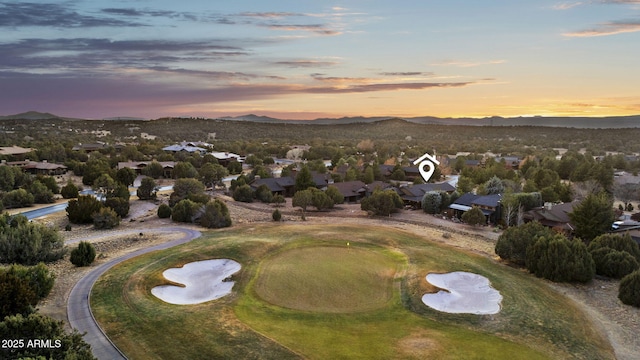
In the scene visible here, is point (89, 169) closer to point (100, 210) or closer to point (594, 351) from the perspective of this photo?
point (100, 210)

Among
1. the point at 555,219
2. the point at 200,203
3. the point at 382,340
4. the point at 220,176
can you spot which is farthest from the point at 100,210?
the point at 555,219

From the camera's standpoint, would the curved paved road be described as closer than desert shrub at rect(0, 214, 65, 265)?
Yes

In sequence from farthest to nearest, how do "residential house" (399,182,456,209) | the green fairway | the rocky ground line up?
"residential house" (399,182,456,209), the green fairway, the rocky ground

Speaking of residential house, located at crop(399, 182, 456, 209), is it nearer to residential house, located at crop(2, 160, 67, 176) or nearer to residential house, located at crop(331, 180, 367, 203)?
residential house, located at crop(331, 180, 367, 203)

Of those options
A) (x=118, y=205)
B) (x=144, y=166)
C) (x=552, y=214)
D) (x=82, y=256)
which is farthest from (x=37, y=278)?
(x=144, y=166)

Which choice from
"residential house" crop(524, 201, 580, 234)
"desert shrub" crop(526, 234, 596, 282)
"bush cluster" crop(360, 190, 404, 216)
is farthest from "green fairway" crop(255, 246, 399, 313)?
"residential house" crop(524, 201, 580, 234)

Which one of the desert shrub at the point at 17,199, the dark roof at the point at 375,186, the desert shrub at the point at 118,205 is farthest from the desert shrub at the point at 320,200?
the desert shrub at the point at 17,199
